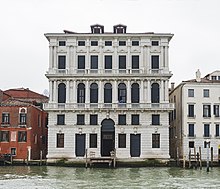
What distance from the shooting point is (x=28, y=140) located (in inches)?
1911

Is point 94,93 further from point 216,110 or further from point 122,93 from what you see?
point 216,110

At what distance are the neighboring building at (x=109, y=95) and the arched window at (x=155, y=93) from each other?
0.10 m

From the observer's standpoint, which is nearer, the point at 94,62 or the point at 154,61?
the point at 154,61

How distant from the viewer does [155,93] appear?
49.3 meters

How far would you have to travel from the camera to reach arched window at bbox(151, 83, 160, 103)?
49281 millimetres

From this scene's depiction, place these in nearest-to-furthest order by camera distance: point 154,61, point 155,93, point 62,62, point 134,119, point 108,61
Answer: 1. point 134,119
2. point 155,93
3. point 154,61
4. point 108,61
5. point 62,62

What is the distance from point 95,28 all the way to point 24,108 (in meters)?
10.9

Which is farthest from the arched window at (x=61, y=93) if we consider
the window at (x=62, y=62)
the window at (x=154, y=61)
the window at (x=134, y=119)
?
the window at (x=154, y=61)

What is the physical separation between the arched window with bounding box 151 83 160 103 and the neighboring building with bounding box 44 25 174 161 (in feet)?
0.32

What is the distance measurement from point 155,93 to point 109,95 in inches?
179

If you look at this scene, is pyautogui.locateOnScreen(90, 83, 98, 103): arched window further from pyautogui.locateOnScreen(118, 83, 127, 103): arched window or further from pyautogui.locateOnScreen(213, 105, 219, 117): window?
pyautogui.locateOnScreen(213, 105, 219, 117): window

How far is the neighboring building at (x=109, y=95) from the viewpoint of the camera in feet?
160

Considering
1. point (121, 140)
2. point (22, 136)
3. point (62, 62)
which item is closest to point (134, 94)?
point (121, 140)

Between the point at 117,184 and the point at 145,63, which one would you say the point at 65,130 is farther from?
the point at 117,184
